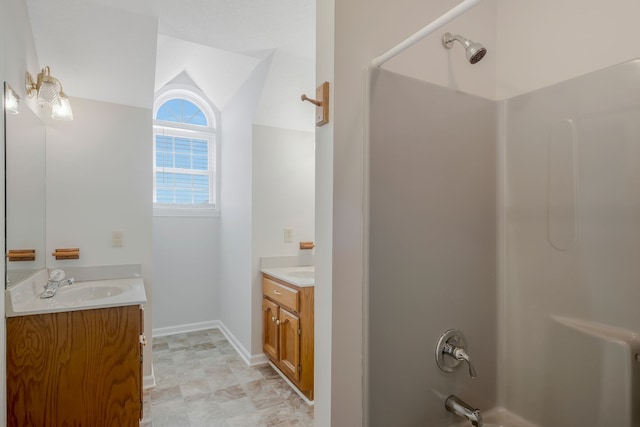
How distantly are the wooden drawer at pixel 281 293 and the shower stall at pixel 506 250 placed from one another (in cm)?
129

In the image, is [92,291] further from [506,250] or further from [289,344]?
[506,250]

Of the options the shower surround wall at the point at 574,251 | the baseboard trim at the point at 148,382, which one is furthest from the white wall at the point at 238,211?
the shower surround wall at the point at 574,251

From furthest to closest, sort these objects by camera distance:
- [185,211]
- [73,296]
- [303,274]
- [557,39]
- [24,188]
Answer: [185,211] < [303,274] < [73,296] < [24,188] < [557,39]

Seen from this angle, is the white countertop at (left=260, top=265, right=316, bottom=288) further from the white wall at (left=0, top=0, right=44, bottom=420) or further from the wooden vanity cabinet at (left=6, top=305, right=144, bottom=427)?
the white wall at (left=0, top=0, right=44, bottom=420)

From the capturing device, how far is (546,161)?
1.28m

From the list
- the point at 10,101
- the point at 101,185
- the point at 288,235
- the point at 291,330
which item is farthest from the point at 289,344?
the point at 10,101

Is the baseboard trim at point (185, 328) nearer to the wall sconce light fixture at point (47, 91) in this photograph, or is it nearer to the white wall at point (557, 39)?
the wall sconce light fixture at point (47, 91)

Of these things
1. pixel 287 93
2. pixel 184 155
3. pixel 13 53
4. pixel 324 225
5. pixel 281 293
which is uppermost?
pixel 287 93

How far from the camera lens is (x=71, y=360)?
1610 mm

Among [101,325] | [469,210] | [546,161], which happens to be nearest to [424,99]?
[469,210]

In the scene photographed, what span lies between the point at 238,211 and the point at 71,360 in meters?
1.77

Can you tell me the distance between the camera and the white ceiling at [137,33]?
74.2 inches

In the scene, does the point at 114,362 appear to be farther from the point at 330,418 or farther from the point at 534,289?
the point at 534,289

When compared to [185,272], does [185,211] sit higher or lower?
higher
